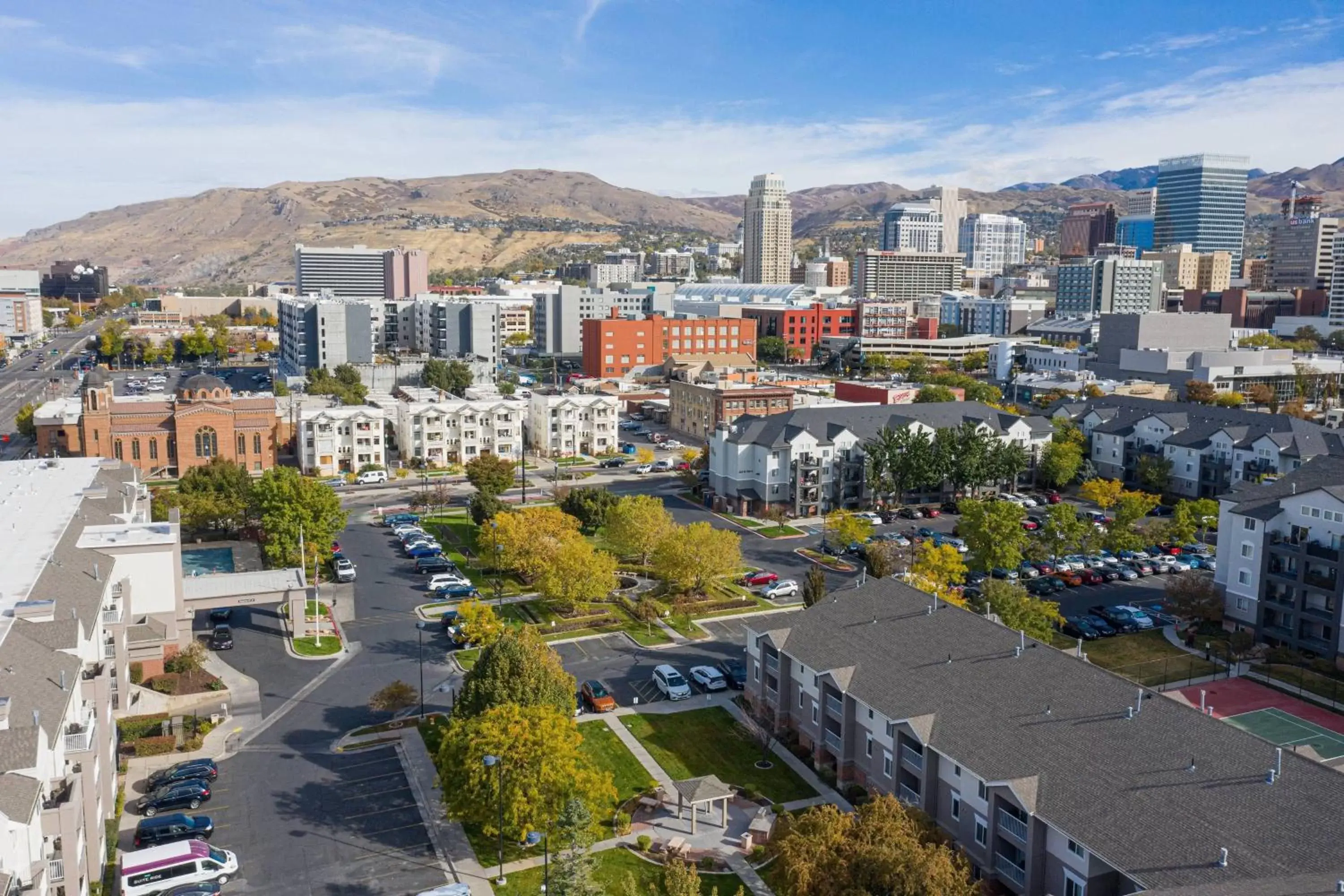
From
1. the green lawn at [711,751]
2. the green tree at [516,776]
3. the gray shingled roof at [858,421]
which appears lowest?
the green lawn at [711,751]

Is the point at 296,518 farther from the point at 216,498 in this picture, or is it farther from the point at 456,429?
the point at 456,429

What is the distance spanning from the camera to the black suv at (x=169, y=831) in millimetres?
31766

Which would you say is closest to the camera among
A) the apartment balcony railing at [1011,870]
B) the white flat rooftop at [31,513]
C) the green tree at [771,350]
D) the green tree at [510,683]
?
the apartment balcony railing at [1011,870]

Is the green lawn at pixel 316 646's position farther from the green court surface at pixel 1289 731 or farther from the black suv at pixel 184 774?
the green court surface at pixel 1289 731

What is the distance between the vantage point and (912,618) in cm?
3869

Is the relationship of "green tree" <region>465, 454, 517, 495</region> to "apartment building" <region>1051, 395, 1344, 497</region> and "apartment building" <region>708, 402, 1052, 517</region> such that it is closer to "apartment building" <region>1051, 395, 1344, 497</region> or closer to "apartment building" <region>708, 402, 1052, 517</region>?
"apartment building" <region>708, 402, 1052, 517</region>

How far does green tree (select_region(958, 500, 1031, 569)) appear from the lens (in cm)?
5553

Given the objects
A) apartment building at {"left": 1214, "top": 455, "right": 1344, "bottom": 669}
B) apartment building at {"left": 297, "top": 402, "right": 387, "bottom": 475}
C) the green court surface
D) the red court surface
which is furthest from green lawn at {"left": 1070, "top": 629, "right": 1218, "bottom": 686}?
apartment building at {"left": 297, "top": 402, "right": 387, "bottom": 475}

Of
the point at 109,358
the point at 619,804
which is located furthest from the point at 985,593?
the point at 109,358

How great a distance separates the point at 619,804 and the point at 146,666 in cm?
2348

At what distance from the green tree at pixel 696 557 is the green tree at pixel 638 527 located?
230 centimetres

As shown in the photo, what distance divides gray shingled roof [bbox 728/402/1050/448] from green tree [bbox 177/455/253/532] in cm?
3470

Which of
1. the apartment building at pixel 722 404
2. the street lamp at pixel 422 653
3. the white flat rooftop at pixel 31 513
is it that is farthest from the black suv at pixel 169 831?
the apartment building at pixel 722 404

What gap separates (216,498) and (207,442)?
23890mm
